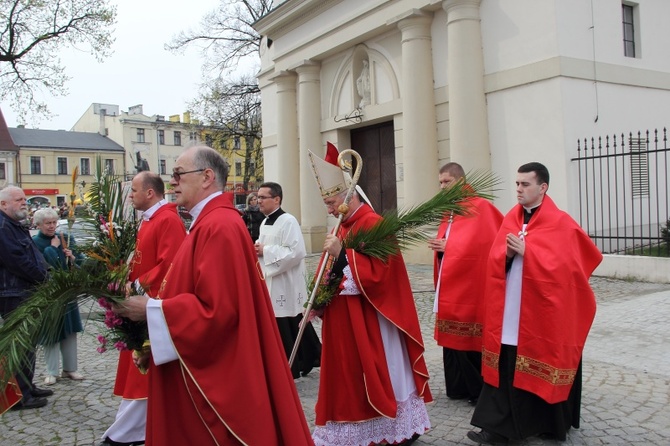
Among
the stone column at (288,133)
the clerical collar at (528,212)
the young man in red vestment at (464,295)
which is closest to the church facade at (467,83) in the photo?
the stone column at (288,133)

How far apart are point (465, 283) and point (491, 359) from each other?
2.97 feet

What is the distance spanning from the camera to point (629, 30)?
1260 centimetres


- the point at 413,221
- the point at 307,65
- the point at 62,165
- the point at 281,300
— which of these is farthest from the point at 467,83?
the point at 62,165

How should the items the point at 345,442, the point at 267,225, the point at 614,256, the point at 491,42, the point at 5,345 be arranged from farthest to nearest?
the point at 491,42, the point at 614,256, the point at 267,225, the point at 345,442, the point at 5,345

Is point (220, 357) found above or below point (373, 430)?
above

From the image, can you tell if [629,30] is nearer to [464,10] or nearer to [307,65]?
[464,10]

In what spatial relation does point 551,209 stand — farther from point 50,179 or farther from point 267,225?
point 50,179

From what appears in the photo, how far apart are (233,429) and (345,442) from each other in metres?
1.55

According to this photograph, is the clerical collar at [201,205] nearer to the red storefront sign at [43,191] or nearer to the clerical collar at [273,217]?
the clerical collar at [273,217]

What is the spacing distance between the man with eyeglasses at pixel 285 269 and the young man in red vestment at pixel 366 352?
1806 mm

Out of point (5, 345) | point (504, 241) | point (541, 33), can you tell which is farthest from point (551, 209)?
point (541, 33)

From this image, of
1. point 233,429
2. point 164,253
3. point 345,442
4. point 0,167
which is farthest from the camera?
point 0,167

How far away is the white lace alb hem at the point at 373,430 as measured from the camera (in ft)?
12.5

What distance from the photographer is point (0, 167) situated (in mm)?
48625
